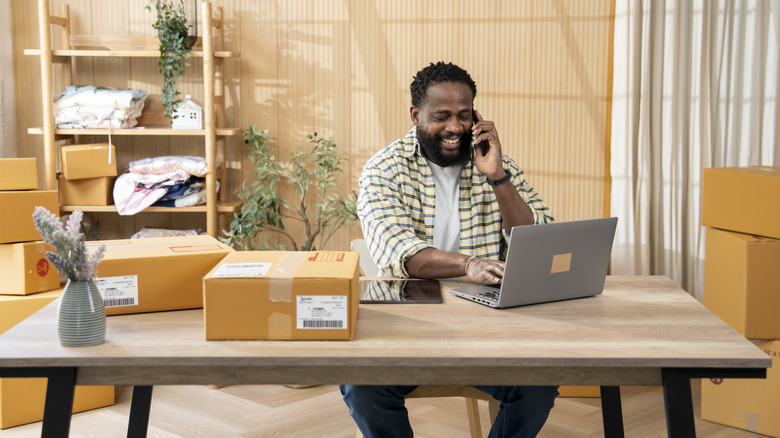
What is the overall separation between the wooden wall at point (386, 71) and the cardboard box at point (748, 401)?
3.74ft

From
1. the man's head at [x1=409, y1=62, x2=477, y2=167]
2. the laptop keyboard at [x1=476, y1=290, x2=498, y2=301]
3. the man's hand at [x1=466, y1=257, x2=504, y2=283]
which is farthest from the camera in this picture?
the man's head at [x1=409, y1=62, x2=477, y2=167]

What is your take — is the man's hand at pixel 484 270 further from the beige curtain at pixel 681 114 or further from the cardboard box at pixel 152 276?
the beige curtain at pixel 681 114

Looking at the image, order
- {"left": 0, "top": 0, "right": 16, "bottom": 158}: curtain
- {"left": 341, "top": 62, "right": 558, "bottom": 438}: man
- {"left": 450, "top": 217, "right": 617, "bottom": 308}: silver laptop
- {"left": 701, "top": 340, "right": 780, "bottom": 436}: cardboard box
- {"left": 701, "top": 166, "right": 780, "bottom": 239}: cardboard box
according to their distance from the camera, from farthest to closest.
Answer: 1. {"left": 0, "top": 0, "right": 16, "bottom": 158}: curtain
2. {"left": 701, "top": 340, "right": 780, "bottom": 436}: cardboard box
3. {"left": 701, "top": 166, "right": 780, "bottom": 239}: cardboard box
4. {"left": 341, "top": 62, "right": 558, "bottom": 438}: man
5. {"left": 450, "top": 217, "right": 617, "bottom": 308}: silver laptop

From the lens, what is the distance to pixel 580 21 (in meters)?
3.74

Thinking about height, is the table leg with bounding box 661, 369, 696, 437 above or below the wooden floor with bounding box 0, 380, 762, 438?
above

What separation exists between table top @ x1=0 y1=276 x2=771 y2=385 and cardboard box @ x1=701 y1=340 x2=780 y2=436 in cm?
141

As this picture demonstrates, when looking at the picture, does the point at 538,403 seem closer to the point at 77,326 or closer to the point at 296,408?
the point at 77,326

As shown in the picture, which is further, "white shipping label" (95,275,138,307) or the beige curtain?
the beige curtain

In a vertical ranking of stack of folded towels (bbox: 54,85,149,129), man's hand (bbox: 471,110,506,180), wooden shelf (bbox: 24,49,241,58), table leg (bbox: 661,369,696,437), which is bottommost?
table leg (bbox: 661,369,696,437)

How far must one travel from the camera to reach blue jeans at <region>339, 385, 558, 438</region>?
197 centimetres

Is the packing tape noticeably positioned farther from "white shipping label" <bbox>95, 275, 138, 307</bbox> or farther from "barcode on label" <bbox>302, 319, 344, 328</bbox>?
"white shipping label" <bbox>95, 275, 138, 307</bbox>

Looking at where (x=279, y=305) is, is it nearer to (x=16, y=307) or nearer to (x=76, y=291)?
(x=76, y=291)

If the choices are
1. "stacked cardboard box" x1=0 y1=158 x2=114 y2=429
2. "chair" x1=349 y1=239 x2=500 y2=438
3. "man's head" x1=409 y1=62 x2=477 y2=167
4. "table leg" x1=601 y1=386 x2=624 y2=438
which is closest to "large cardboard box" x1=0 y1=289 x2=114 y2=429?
"stacked cardboard box" x1=0 y1=158 x2=114 y2=429

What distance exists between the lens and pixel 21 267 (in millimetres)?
2922
